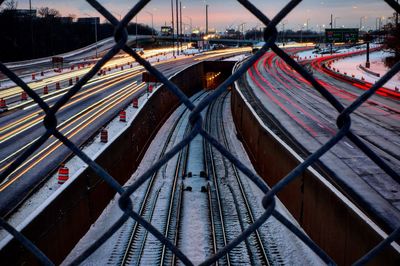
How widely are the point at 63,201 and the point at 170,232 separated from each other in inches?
195

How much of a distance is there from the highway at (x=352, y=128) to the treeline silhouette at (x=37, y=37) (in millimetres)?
35707

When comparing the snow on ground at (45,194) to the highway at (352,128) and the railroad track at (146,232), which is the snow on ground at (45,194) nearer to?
the railroad track at (146,232)

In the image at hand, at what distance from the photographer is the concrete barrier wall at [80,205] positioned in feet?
33.8

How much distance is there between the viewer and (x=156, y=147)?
2959 centimetres

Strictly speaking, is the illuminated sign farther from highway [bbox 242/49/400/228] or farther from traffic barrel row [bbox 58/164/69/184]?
traffic barrel row [bbox 58/164/69/184]

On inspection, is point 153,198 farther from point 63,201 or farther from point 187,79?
point 187,79

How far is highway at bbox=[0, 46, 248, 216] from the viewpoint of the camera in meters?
16.7

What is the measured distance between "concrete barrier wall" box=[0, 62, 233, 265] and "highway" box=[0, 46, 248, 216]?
1941mm

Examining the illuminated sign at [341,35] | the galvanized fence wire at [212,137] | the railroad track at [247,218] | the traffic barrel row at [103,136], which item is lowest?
the railroad track at [247,218]

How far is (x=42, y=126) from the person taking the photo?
91.4 ft

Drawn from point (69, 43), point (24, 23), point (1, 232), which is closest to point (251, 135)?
point (1, 232)

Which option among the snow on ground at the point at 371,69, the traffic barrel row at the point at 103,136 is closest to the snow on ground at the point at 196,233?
the traffic barrel row at the point at 103,136

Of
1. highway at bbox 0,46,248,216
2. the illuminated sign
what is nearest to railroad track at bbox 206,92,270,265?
highway at bbox 0,46,248,216

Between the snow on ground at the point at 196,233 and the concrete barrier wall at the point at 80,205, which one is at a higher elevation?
the concrete barrier wall at the point at 80,205
